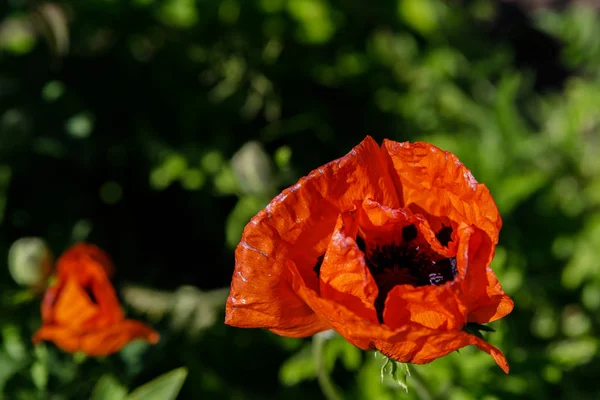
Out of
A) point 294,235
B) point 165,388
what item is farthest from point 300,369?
point 294,235

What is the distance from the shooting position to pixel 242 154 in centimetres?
211

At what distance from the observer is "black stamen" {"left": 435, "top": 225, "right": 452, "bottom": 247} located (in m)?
1.40

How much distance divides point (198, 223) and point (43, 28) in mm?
961

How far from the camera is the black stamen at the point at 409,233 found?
4.66 ft

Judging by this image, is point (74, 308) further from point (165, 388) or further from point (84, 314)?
point (165, 388)

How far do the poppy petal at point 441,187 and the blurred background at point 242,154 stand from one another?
0.62m

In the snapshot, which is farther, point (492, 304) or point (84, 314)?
point (84, 314)

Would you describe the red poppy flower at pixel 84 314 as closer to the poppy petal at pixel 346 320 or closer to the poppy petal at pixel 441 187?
the poppy petal at pixel 346 320

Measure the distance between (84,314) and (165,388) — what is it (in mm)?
336

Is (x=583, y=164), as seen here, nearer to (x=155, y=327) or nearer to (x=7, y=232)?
(x=155, y=327)

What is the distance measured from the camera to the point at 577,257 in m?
2.64

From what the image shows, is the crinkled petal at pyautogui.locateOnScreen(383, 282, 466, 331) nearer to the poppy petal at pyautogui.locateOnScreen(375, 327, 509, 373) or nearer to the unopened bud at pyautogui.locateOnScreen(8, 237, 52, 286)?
the poppy petal at pyautogui.locateOnScreen(375, 327, 509, 373)

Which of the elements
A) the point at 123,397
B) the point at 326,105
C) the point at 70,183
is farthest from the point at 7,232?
the point at 326,105

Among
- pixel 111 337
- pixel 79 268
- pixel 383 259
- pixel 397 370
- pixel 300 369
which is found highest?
pixel 383 259
